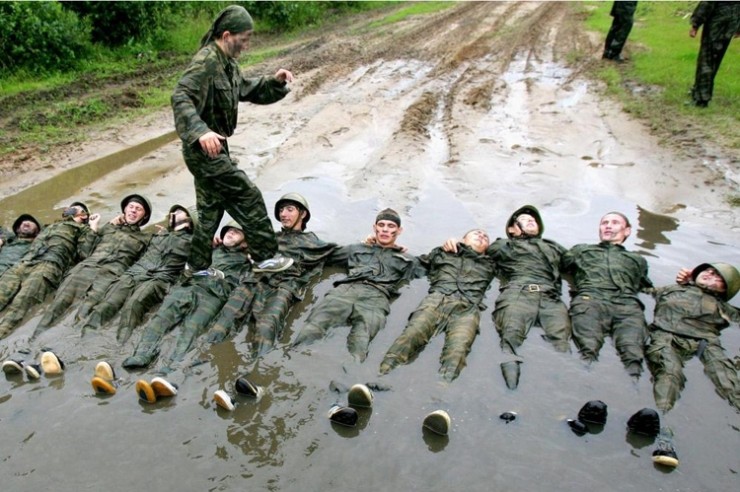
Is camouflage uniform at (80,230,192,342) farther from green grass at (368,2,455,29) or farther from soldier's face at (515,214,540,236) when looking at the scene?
green grass at (368,2,455,29)

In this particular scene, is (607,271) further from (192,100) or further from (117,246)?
(117,246)

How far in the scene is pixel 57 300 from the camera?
21.5 feet

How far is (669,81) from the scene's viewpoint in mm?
13781

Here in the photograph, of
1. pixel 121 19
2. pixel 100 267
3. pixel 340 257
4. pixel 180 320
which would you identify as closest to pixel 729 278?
pixel 340 257

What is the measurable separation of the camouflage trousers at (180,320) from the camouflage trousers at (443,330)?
1.88 m

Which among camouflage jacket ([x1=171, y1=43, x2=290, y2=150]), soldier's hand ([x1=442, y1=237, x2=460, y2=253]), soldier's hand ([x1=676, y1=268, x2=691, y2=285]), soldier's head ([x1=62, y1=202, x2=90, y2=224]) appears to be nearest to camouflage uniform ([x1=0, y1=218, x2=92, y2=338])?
soldier's head ([x1=62, y1=202, x2=90, y2=224])

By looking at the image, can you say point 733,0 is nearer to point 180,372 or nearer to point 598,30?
point 598,30

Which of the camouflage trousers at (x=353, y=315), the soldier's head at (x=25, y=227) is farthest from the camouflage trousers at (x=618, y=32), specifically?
the soldier's head at (x=25, y=227)

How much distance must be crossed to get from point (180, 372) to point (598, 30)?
707 inches

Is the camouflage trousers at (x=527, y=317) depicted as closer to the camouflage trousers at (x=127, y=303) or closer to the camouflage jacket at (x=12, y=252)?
the camouflage trousers at (x=127, y=303)

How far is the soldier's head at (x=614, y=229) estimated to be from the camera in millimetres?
7332

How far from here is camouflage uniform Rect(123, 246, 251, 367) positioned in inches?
227

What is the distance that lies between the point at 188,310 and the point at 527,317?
3.50 metres

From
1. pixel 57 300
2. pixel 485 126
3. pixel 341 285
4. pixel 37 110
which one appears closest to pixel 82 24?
pixel 37 110
